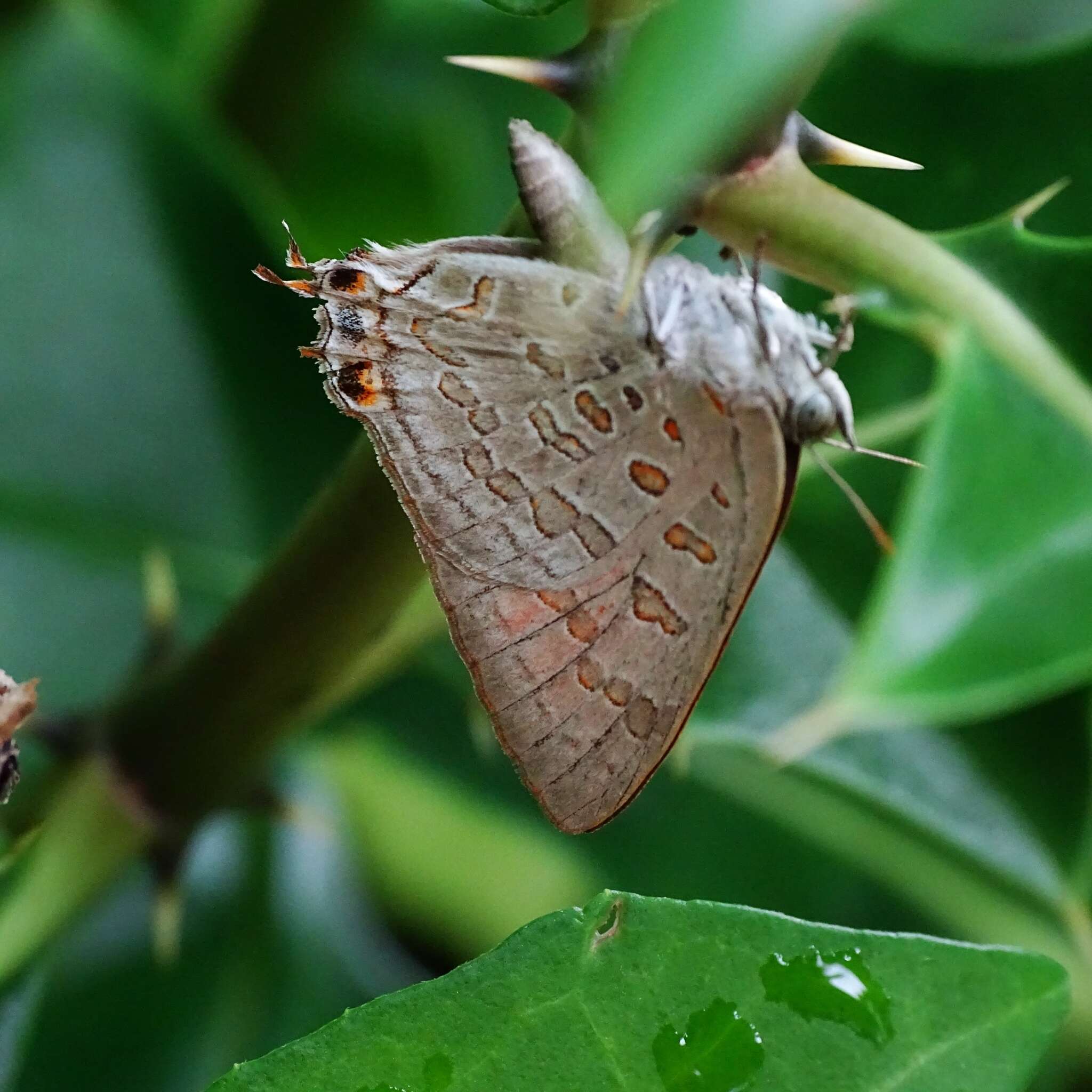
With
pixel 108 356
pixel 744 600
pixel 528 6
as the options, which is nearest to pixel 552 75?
pixel 528 6

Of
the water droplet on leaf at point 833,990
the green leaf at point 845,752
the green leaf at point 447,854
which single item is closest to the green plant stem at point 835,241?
the water droplet on leaf at point 833,990

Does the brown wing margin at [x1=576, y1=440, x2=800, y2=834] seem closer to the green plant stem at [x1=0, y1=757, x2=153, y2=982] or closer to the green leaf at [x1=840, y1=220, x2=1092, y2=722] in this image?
the green leaf at [x1=840, y1=220, x2=1092, y2=722]

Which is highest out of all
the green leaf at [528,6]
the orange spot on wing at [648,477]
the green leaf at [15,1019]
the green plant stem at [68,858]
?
A: the green leaf at [528,6]

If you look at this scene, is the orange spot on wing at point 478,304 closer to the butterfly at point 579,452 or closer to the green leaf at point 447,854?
the butterfly at point 579,452

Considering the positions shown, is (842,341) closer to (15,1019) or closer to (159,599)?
(159,599)

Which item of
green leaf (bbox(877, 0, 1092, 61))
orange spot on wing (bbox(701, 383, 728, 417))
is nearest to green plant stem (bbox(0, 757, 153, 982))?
orange spot on wing (bbox(701, 383, 728, 417))

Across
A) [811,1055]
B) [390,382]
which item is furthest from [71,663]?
[811,1055]

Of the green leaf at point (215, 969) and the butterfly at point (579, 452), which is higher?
the butterfly at point (579, 452)
